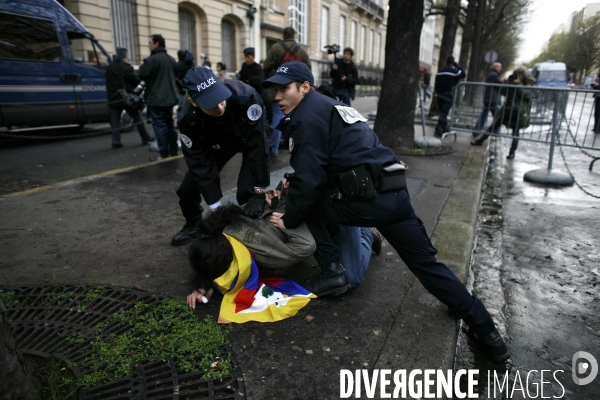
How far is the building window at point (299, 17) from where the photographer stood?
2766 cm

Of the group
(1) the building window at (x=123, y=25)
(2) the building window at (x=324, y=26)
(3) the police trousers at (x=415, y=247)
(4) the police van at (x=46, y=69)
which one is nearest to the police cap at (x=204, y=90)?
(3) the police trousers at (x=415, y=247)

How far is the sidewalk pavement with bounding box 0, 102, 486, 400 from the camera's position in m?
2.14

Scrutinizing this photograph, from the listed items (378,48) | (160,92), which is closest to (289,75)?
(160,92)

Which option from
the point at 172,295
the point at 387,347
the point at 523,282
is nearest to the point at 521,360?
the point at 387,347

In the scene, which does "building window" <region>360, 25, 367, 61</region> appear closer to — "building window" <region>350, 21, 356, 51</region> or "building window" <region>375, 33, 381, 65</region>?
"building window" <region>350, 21, 356, 51</region>

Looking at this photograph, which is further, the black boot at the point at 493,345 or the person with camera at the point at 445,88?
the person with camera at the point at 445,88

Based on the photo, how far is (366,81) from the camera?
36438 millimetres

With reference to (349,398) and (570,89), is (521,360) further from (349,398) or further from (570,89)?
(570,89)

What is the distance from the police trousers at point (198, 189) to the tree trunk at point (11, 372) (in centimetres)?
173

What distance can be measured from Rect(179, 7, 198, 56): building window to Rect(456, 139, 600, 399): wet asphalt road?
1702cm

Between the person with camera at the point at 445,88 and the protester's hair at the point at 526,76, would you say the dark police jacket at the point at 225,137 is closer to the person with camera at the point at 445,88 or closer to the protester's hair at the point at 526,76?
the protester's hair at the point at 526,76

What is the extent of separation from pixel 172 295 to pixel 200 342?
1.93 feet

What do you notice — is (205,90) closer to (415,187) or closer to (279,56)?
(415,187)

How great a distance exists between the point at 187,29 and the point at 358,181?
64.8 feet
